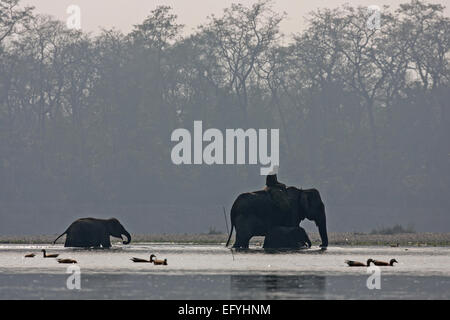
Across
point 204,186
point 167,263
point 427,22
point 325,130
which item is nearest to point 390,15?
point 427,22

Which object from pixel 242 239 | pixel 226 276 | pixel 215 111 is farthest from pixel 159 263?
pixel 215 111

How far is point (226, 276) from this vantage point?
36031mm

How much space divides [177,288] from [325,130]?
8929cm

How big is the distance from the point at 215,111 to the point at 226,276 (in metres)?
84.6

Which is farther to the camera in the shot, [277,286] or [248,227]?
[248,227]

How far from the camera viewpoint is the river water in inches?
1217

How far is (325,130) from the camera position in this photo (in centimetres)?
12094

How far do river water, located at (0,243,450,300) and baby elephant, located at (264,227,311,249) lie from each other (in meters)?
0.89

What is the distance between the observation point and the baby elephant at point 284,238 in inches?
1992

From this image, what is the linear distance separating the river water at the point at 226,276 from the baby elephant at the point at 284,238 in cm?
89

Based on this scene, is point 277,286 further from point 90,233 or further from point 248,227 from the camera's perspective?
point 90,233

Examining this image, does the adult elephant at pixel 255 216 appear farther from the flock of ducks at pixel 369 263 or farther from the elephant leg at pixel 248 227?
the flock of ducks at pixel 369 263

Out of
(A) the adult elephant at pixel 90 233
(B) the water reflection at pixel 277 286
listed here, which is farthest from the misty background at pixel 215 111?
(B) the water reflection at pixel 277 286
